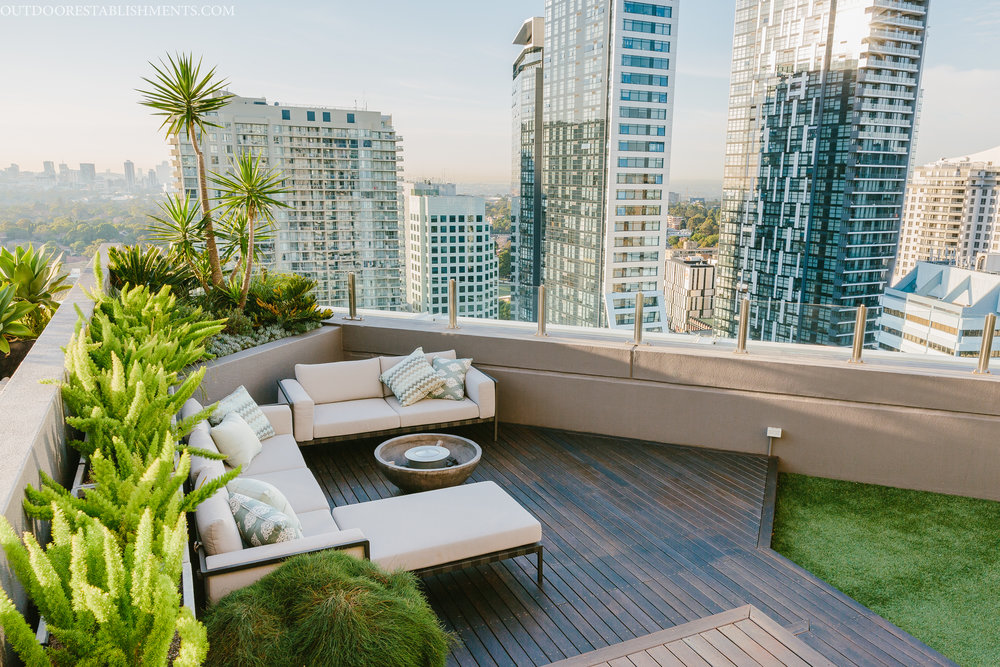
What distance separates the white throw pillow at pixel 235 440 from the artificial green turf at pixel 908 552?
343 cm

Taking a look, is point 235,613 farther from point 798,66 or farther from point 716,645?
point 798,66

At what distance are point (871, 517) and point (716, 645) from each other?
8.87ft

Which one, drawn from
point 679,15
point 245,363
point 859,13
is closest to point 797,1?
point 859,13

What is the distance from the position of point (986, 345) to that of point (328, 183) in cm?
634

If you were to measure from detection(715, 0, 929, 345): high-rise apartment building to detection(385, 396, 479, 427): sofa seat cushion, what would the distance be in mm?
2406

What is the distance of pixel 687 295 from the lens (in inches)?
218

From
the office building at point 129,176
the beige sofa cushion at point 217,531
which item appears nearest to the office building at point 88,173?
the office building at point 129,176

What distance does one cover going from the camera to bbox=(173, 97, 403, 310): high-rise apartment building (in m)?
6.40

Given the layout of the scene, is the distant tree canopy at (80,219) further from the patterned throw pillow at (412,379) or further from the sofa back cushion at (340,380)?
the patterned throw pillow at (412,379)

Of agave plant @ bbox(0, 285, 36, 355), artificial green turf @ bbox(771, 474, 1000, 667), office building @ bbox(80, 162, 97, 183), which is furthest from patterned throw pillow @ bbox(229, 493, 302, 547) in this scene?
office building @ bbox(80, 162, 97, 183)

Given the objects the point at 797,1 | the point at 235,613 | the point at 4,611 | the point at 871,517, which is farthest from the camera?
the point at 797,1

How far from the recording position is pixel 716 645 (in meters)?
2.41

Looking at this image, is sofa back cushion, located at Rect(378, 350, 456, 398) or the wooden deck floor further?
sofa back cushion, located at Rect(378, 350, 456, 398)

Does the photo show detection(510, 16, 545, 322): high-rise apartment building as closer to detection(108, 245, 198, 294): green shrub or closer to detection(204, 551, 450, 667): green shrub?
detection(108, 245, 198, 294): green shrub
